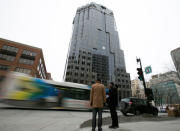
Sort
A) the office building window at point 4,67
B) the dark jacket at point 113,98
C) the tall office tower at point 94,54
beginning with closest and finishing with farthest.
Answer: the dark jacket at point 113,98, the office building window at point 4,67, the tall office tower at point 94,54

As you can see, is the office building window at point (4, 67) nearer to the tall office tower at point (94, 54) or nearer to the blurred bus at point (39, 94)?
the blurred bus at point (39, 94)

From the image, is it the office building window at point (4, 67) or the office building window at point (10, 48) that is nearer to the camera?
the office building window at point (4, 67)

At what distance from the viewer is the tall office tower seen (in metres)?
54.1

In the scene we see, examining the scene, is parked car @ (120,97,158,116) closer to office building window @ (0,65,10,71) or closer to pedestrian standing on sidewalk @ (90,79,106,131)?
pedestrian standing on sidewalk @ (90,79,106,131)

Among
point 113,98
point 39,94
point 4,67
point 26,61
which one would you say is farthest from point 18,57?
point 113,98

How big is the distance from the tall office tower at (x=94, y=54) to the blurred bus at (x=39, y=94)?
129 feet

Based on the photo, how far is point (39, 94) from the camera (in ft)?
31.8

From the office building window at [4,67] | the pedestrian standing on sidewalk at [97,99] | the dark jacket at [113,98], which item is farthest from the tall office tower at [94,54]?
the pedestrian standing on sidewalk at [97,99]

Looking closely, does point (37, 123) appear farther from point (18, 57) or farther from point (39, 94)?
point (18, 57)

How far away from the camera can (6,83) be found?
9.14 m

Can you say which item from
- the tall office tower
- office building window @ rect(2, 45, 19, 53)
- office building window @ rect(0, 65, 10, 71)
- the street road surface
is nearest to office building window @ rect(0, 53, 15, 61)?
office building window @ rect(2, 45, 19, 53)

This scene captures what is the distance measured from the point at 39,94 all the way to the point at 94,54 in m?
52.9

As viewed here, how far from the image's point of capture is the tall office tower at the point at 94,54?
54.1 metres

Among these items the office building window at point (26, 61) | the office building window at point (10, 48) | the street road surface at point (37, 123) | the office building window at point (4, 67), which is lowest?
the street road surface at point (37, 123)
